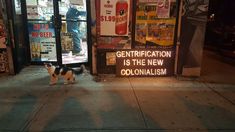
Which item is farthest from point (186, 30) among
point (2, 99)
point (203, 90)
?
point (2, 99)

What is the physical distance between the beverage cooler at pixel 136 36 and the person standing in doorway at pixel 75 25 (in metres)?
1.16

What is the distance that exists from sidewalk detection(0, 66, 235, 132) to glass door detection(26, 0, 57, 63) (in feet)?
3.48

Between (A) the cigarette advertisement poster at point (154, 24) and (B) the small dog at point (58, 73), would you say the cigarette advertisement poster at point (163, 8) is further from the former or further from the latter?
(B) the small dog at point (58, 73)

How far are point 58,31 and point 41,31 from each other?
0.54 metres

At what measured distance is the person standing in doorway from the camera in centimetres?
612

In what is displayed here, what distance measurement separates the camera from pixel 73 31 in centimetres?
628

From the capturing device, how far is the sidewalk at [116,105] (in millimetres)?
3396

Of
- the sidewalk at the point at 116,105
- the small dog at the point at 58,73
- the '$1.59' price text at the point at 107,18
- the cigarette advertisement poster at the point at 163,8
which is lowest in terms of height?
the sidewalk at the point at 116,105

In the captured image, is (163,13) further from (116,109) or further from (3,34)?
(3,34)

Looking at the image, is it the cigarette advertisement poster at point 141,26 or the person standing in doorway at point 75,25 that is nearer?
the cigarette advertisement poster at point 141,26

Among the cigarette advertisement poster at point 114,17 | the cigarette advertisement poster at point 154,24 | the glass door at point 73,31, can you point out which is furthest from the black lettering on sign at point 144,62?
the glass door at point 73,31

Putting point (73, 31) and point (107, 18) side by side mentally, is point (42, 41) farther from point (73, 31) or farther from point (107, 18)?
point (107, 18)

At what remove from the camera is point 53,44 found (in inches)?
249

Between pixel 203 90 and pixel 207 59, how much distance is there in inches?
121
